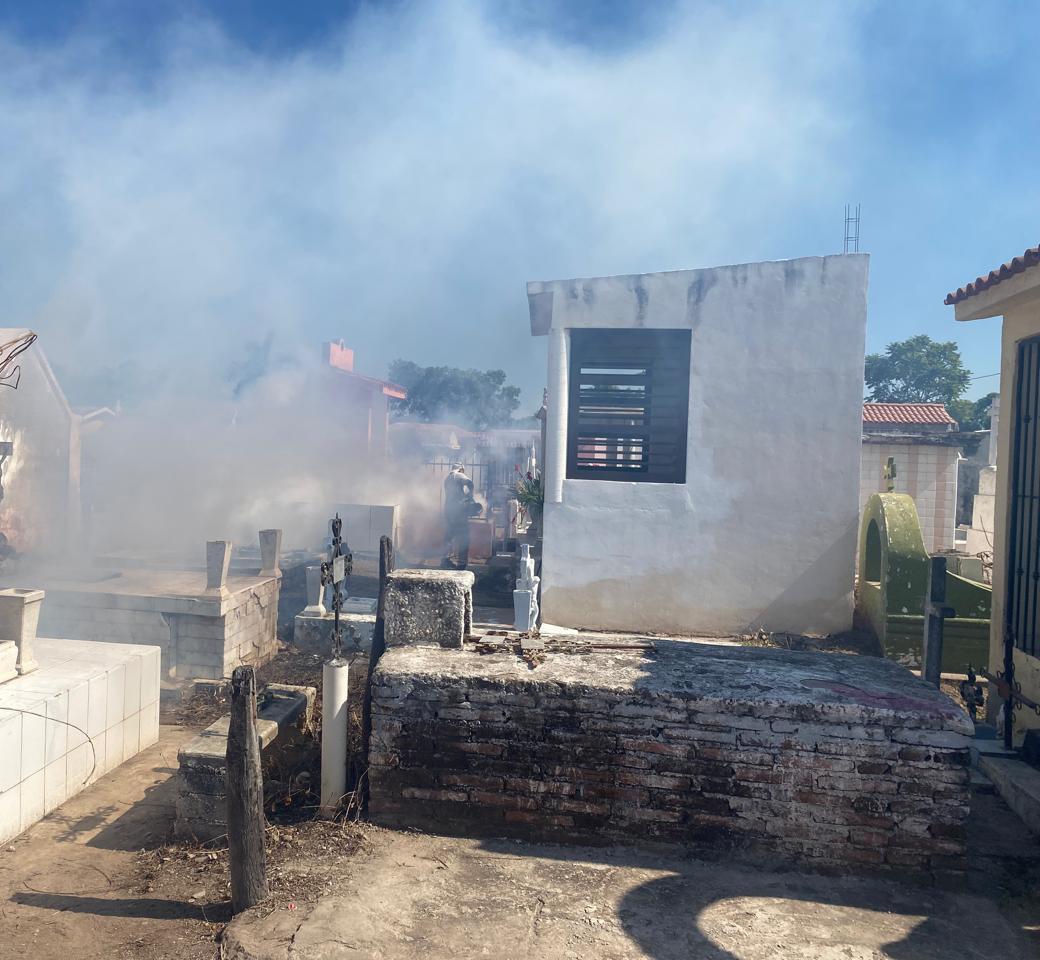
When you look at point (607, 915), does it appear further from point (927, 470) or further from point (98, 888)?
point (927, 470)

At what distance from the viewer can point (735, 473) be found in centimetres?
1104

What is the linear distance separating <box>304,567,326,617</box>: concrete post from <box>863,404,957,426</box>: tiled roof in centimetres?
1805

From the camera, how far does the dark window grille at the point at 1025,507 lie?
21.1 ft

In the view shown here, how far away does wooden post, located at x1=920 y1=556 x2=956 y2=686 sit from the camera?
637 centimetres

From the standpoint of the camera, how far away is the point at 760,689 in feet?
13.8

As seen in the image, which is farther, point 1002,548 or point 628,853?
point 1002,548

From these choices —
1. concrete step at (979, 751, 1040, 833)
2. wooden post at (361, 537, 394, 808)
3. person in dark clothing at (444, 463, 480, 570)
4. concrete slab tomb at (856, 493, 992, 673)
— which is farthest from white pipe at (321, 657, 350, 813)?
person in dark clothing at (444, 463, 480, 570)

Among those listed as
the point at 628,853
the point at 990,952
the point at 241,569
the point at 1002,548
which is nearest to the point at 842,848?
the point at 990,952

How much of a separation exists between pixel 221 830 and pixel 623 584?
24.1 feet

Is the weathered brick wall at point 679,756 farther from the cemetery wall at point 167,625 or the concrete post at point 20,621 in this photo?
the cemetery wall at point 167,625

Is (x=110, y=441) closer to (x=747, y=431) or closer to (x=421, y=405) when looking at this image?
(x=747, y=431)

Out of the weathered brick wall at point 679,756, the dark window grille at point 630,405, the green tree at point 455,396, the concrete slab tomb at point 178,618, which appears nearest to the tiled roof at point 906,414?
the dark window grille at point 630,405

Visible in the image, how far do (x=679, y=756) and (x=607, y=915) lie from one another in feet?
2.82

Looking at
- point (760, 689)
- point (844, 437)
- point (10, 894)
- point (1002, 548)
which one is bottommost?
point (10, 894)
